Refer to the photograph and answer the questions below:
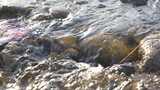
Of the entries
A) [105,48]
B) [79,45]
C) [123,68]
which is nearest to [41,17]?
[79,45]

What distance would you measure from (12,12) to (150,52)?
2.71 metres

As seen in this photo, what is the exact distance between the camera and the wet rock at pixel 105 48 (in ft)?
18.5

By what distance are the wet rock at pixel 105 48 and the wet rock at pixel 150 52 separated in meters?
0.24

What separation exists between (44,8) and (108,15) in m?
1.14

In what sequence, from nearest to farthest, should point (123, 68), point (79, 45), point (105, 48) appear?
point (123, 68)
point (105, 48)
point (79, 45)

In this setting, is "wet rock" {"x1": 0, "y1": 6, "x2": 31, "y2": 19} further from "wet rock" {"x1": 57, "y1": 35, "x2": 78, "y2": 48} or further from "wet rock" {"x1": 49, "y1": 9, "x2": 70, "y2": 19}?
"wet rock" {"x1": 57, "y1": 35, "x2": 78, "y2": 48}

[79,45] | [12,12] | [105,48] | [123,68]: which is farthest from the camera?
[12,12]

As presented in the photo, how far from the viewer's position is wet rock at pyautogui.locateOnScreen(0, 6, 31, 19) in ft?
22.9

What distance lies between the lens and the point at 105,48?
Result: 5.77 meters

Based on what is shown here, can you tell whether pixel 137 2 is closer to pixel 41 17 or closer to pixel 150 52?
pixel 41 17

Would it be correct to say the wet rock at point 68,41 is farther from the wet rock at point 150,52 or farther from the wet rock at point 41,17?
the wet rock at point 150,52

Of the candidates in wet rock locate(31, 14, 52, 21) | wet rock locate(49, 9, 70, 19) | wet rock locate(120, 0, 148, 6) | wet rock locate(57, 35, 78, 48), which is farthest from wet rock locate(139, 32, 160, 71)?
wet rock locate(31, 14, 52, 21)

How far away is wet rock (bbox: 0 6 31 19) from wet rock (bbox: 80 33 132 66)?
147cm

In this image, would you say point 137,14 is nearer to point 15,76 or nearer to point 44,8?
point 44,8
